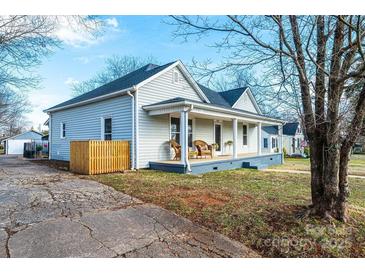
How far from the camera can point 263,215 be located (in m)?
4.17

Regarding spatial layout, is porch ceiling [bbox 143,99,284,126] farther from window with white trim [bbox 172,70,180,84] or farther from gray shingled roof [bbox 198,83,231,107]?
gray shingled roof [bbox 198,83,231,107]

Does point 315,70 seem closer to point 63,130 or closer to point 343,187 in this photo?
point 343,187

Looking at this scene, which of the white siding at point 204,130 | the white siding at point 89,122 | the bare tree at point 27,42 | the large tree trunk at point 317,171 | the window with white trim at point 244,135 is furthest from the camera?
the window with white trim at point 244,135

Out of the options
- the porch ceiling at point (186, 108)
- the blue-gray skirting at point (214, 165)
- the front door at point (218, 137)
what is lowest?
the blue-gray skirting at point (214, 165)

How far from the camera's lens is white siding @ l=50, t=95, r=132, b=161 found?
399 inches

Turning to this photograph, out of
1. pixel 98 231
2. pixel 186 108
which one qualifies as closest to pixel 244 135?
pixel 186 108

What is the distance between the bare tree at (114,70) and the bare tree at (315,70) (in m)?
27.1

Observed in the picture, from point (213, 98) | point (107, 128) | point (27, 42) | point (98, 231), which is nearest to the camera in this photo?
point (98, 231)

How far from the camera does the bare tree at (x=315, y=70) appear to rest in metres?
3.71

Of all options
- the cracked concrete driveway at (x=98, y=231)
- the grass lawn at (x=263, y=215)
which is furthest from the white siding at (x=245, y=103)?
the cracked concrete driveway at (x=98, y=231)

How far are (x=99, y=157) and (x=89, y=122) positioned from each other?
4285 mm

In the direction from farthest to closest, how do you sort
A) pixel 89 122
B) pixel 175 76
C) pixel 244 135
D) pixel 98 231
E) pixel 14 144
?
1. pixel 14 144
2. pixel 244 135
3. pixel 89 122
4. pixel 175 76
5. pixel 98 231

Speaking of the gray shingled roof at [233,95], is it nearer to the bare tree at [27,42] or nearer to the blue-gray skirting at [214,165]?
the blue-gray skirting at [214,165]

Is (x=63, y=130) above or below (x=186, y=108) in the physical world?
below
